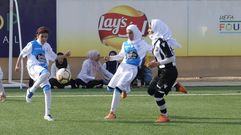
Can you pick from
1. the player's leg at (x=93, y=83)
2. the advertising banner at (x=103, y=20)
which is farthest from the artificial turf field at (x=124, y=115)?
the advertising banner at (x=103, y=20)

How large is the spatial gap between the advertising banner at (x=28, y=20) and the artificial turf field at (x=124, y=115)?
14.6ft

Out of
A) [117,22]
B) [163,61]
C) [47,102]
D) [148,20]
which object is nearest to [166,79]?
[163,61]

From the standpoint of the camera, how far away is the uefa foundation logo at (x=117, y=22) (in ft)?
78.0

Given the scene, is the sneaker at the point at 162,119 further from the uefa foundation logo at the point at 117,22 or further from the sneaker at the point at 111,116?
the uefa foundation logo at the point at 117,22

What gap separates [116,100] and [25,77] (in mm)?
11213

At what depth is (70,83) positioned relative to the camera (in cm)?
2167

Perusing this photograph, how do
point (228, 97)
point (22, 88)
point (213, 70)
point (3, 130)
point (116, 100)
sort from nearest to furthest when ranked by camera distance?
1. point (3, 130)
2. point (116, 100)
3. point (228, 97)
4. point (22, 88)
5. point (213, 70)

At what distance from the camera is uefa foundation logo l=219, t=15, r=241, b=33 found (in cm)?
2458

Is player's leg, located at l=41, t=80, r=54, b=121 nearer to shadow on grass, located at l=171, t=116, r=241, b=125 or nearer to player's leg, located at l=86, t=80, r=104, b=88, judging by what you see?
shadow on grass, located at l=171, t=116, r=241, b=125

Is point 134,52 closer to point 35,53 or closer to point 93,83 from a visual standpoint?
point 35,53

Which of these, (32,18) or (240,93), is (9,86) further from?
(240,93)

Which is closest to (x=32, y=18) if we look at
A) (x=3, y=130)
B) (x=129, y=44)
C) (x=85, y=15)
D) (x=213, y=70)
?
(x=85, y=15)

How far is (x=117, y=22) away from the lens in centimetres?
2394

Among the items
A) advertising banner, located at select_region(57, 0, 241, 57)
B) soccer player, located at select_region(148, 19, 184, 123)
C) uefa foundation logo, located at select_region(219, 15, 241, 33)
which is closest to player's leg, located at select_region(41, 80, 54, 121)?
soccer player, located at select_region(148, 19, 184, 123)
